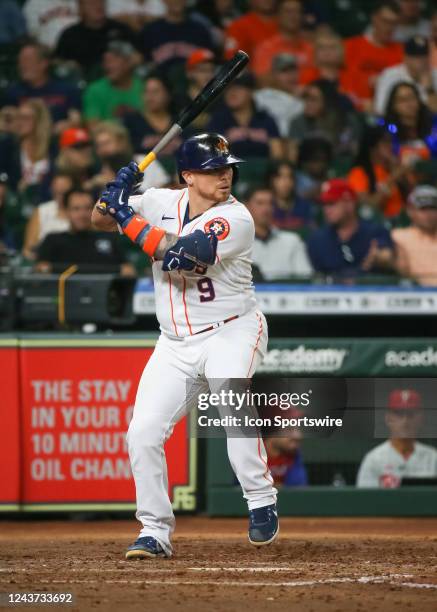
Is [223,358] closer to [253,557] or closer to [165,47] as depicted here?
[253,557]

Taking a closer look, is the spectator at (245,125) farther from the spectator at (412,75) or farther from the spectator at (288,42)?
the spectator at (412,75)

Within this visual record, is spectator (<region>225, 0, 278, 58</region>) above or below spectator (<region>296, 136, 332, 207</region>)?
above

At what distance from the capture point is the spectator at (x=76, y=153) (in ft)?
30.7

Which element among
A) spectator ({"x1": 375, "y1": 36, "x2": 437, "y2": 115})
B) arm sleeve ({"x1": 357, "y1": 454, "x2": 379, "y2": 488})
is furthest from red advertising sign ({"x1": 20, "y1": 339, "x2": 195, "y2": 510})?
spectator ({"x1": 375, "y1": 36, "x2": 437, "y2": 115})

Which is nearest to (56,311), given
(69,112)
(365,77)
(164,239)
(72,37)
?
(164,239)

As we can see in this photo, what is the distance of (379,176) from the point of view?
31.6ft

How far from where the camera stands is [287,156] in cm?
995

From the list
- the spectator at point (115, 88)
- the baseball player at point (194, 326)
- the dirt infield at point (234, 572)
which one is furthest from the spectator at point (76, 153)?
the baseball player at point (194, 326)

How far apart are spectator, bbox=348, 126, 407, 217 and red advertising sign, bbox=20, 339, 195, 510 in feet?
10.2

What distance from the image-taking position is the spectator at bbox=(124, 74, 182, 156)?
9844 millimetres

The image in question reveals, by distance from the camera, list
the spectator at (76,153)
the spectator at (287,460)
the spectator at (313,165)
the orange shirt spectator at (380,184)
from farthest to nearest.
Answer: the spectator at (313,165), the orange shirt spectator at (380,184), the spectator at (76,153), the spectator at (287,460)

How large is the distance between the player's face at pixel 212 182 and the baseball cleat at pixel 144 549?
157cm

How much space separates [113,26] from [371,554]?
6.58m

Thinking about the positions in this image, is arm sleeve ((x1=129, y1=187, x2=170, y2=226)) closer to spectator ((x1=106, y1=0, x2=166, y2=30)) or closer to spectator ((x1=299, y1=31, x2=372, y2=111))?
spectator ((x1=299, y1=31, x2=372, y2=111))
